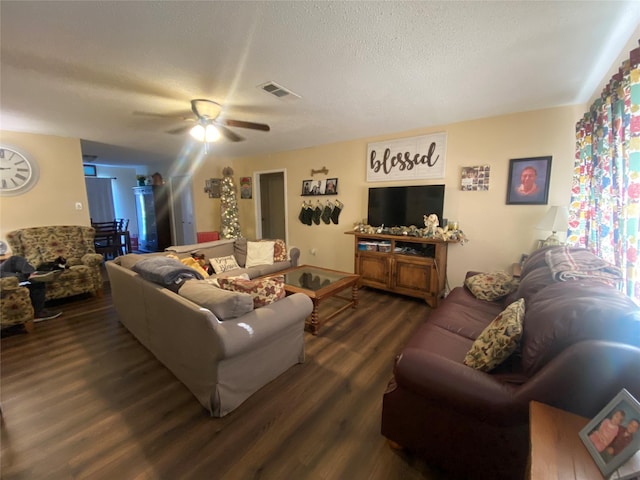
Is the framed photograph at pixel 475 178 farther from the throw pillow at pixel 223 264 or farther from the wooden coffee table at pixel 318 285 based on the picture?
the throw pillow at pixel 223 264

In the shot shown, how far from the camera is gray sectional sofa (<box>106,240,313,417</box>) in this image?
1667 mm

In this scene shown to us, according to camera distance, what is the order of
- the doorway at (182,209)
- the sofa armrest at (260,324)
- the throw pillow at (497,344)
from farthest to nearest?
the doorway at (182,209), the sofa armrest at (260,324), the throw pillow at (497,344)

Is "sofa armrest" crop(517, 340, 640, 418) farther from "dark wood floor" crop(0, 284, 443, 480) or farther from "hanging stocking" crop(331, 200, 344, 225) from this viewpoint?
"hanging stocking" crop(331, 200, 344, 225)

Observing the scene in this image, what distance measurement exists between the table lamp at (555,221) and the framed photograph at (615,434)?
2380 millimetres

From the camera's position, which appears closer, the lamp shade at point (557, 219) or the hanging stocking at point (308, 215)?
the lamp shade at point (557, 219)

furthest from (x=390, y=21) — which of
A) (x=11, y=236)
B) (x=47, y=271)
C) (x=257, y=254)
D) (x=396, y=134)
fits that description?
(x=11, y=236)

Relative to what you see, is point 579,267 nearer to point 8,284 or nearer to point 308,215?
point 308,215

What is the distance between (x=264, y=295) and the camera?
2.01m

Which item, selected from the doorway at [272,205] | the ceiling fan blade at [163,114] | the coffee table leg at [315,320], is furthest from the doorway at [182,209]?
the coffee table leg at [315,320]

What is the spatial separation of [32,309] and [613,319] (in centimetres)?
459

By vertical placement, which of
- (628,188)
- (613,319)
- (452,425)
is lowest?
(452,425)

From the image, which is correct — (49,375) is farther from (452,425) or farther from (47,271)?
(452,425)

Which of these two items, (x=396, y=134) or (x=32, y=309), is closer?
(x=32, y=309)

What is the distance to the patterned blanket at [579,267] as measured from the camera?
1.51 metres
